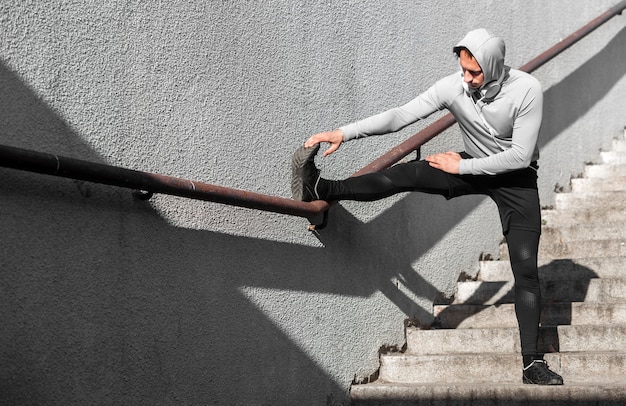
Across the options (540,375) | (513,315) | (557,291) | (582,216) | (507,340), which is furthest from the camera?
(582,216)

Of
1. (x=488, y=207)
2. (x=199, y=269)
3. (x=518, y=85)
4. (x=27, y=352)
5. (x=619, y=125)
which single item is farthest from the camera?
(x=619, y=125)

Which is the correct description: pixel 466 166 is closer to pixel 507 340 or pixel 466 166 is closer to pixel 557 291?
pixel 507 340

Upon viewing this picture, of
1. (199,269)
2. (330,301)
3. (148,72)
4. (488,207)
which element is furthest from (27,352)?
(488,207)

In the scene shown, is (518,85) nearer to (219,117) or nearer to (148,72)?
(219,117)

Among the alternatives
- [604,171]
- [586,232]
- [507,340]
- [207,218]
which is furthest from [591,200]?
[207,218]

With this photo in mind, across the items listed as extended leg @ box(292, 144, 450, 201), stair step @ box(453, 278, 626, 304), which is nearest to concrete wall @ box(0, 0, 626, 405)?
stair step @ box(453, 278, 626, 304)

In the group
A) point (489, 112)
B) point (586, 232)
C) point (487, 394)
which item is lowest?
point (487, 394)

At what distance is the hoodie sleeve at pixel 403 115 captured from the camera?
443 centimetres

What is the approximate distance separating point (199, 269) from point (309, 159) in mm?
726

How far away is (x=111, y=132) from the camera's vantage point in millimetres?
3643

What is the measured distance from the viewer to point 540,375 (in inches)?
174

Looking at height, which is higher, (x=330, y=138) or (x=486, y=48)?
(x=486, y=48)

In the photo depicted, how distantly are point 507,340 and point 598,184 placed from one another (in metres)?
2.87

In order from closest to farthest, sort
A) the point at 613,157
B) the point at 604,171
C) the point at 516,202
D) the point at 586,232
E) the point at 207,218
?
the point at 207,218, the point at 516,202, the point at 586,232, the point at 604,171, the point at 613,157
